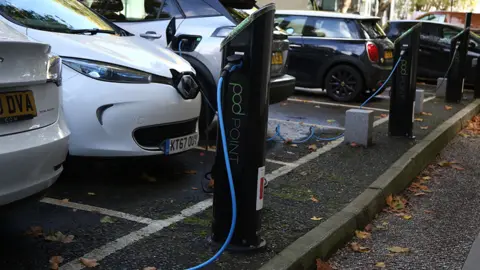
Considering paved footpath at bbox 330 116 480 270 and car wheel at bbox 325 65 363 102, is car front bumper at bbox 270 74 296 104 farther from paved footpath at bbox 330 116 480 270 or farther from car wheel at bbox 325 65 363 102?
car wheel at bbox 325 65 363 102

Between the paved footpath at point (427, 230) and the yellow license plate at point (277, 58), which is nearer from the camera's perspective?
the paved footpath at point (427, 230)

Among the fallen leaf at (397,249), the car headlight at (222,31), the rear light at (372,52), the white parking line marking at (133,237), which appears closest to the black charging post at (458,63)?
the rear light at (372,52)

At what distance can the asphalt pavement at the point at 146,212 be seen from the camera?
3.70 meters

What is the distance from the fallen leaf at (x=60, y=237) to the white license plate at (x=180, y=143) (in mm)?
1321

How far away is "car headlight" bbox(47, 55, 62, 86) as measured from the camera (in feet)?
11.6

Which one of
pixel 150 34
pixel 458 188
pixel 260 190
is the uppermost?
pixel 150 34

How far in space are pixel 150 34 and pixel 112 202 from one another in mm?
2243

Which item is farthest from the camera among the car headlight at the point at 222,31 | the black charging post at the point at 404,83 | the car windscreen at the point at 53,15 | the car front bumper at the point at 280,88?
the black charging post at the point at 404,83

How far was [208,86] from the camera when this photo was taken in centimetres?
680

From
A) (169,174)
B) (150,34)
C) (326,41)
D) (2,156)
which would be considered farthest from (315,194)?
(326,41)

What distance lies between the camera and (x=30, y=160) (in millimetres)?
3230

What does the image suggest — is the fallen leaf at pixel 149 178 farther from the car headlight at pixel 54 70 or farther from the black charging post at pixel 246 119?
the car headlight at pixel 54 70

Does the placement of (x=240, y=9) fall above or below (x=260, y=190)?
above

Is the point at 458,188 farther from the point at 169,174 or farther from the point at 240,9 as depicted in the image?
the point at 240,9
